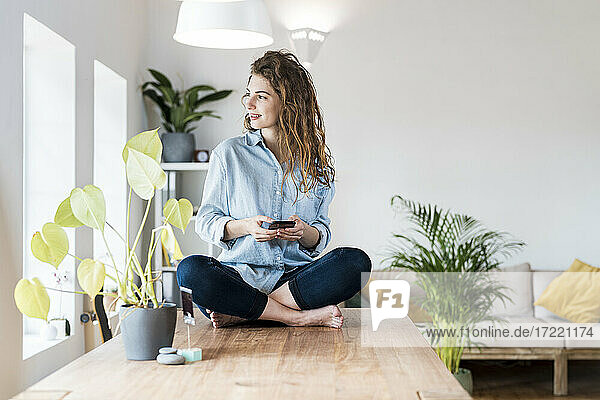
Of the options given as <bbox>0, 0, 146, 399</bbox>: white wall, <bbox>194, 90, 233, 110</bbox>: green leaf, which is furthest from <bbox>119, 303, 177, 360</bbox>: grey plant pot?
<bbox>194, 90, 233, 110</bbox>: green leaf

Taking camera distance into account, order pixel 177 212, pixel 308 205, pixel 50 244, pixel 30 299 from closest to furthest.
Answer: pixel 30 299
pixel 50 244
pixel 177 212
pixel 308 205

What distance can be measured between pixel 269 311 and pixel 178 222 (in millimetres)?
486

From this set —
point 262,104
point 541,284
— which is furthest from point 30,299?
point 541,284

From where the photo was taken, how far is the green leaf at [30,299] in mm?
1522

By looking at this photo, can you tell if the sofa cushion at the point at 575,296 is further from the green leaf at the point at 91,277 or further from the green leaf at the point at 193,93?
the green leaf at the point at 91,277

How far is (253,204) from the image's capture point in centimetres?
220

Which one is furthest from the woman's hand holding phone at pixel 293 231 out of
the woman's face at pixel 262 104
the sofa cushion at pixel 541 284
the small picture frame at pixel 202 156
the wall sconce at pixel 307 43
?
the sofa cushion at pixel 541 284

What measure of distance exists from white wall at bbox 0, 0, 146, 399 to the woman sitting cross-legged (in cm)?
70

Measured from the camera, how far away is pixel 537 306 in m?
4.26

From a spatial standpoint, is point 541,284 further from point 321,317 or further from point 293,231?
point 293,231

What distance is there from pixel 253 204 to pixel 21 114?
92 centimetres

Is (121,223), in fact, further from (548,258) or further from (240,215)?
(548,258)

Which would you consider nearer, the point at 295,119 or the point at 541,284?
the point at 295,119

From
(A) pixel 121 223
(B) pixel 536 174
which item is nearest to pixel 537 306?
(B) pixel 536 174
